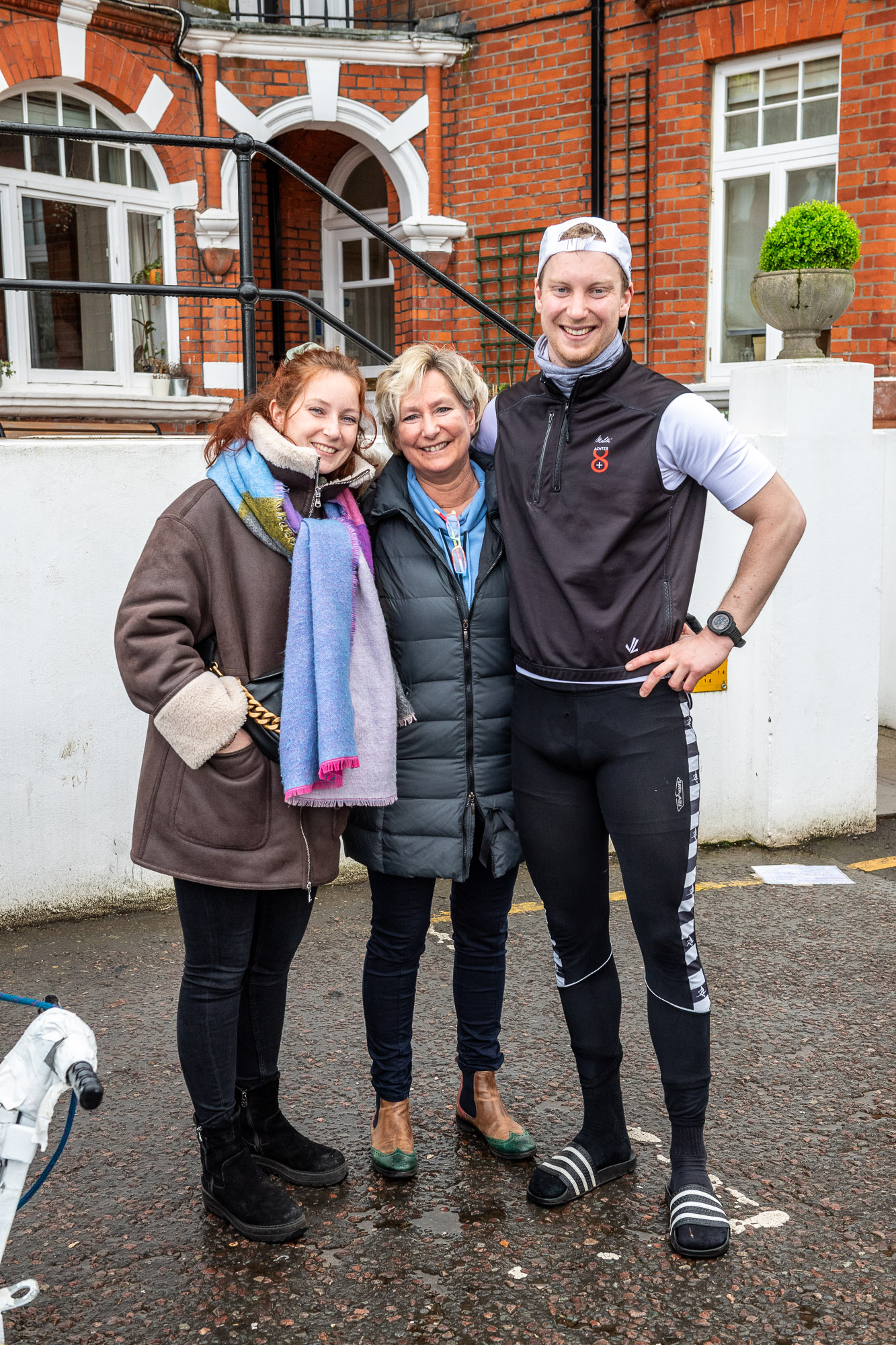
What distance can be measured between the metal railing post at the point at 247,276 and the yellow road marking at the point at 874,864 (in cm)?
291

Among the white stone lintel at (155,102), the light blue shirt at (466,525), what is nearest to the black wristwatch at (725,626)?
the light blue shirt at (466,525)

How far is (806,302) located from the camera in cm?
512

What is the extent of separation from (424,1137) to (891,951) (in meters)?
1.84

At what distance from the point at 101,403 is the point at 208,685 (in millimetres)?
6996

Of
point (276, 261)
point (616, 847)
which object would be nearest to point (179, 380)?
point (276, 261)

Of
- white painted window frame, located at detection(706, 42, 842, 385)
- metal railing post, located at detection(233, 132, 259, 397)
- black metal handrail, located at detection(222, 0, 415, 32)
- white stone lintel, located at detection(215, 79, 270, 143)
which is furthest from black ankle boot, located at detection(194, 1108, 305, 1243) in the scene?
black metal handrail, located at detection(222, 0, 415, 32)

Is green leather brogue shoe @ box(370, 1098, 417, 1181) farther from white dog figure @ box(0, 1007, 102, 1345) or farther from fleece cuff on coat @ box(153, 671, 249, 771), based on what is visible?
white dog figure @ box(0, 1007, 102, 1345)

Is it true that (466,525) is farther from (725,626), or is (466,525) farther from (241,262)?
(241,262)

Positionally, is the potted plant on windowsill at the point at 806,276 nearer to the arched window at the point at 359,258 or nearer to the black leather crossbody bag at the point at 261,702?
the black leather crossbody bag at the point at 261,702

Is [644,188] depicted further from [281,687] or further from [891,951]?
[281,687]

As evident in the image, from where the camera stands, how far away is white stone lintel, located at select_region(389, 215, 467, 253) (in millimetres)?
9586

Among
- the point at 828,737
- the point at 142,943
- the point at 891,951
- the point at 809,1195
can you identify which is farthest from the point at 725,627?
the point at 828,737

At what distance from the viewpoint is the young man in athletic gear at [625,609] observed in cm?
250

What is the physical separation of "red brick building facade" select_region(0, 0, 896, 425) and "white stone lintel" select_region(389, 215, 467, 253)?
0.07ft
